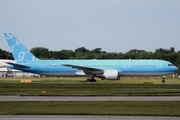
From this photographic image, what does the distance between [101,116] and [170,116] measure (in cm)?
312

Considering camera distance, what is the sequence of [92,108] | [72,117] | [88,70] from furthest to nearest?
[88,70] < [92,108] < [72,117]

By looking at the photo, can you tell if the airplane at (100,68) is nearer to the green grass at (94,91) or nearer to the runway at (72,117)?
the green grass at (94,91)

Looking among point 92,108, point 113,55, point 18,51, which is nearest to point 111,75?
point 18,51

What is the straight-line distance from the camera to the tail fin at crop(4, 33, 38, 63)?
65.1m

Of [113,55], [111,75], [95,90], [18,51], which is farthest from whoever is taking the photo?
[113,55]

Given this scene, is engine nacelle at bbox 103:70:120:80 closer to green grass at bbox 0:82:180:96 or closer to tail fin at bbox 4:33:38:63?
tail fin at bbox 4:33:38:63

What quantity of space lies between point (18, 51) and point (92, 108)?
1710 inches

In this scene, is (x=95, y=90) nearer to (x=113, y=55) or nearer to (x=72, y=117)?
(x=72, y=117)

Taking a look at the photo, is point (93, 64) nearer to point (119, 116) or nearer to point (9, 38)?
point (9, 38)

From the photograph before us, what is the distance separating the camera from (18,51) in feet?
215

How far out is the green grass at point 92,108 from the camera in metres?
21.2

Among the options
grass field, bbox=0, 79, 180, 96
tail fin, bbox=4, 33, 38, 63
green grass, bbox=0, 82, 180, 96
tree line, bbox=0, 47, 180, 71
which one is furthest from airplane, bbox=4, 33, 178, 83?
tree line, bbox=0, 47, 180, 71

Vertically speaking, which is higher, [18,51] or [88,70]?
[18,51]

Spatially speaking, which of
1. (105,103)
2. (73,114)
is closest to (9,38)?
(105,103)
